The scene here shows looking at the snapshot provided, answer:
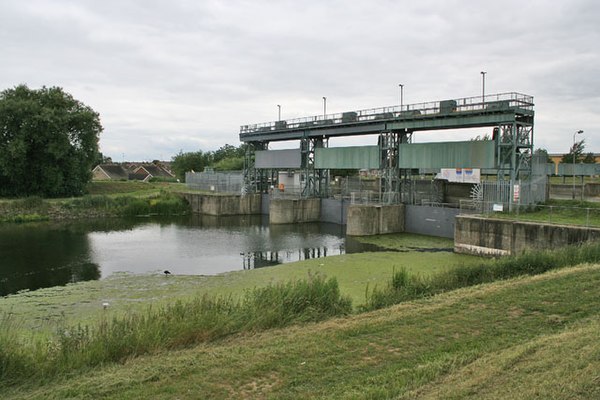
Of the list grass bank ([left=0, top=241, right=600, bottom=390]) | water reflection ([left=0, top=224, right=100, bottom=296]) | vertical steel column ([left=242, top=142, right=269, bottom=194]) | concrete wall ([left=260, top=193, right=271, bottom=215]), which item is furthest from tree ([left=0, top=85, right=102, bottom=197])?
grass bank ([left=0, top=241, right=600, bottom=390])

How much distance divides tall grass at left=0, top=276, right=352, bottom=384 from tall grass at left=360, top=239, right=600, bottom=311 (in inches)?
57.2

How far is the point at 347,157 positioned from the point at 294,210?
282 inches

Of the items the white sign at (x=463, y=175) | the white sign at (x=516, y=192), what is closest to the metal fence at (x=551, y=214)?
the white sign at (x=516, y=192)

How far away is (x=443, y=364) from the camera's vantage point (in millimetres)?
7418

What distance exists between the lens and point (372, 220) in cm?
3638

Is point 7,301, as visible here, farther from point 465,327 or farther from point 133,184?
point 133,184

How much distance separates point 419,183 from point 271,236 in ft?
50.8

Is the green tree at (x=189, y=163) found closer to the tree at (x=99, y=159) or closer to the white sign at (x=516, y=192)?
the tree at (x=99, y=159)

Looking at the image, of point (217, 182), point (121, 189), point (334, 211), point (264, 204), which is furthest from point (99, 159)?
point (334, 211)

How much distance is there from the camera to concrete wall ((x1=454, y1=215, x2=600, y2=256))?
22703 mm

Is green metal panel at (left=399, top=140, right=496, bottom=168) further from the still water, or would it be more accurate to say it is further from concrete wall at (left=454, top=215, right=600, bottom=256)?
the still water

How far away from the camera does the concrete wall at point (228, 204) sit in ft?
172

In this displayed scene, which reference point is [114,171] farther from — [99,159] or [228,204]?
[228,204]

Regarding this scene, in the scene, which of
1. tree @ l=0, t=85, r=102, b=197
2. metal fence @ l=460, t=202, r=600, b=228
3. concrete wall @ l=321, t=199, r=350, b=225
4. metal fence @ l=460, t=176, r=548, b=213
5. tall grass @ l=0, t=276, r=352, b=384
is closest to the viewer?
tall grass @ l=0, t=276, r=352, b=384
